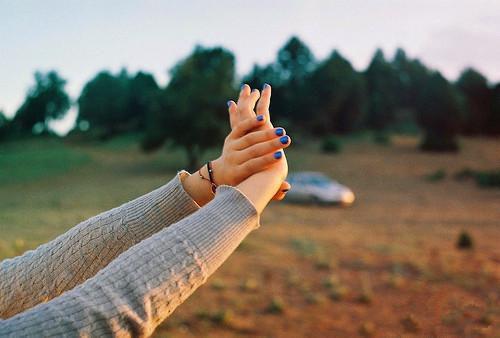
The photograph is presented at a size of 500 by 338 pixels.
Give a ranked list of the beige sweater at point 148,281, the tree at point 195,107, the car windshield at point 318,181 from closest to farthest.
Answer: the beige sweater at point 148,281 < the car windshield at point 318,181 < the tree at point 195,107

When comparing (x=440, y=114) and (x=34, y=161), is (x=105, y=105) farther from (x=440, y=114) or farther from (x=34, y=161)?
(x=440, y=114)

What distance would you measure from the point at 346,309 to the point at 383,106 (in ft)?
145

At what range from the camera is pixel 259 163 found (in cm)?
119

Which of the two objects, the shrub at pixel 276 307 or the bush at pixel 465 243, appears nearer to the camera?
the shrub at pixel 276 307

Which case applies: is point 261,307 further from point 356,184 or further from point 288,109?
point 288,109

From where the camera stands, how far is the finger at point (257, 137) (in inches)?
48.6

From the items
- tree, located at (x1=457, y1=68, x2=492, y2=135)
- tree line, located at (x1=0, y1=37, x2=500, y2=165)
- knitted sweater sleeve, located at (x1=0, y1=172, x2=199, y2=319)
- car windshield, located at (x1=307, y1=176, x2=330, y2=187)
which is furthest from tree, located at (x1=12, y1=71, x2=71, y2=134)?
knitted sweater sleeve, located at (x1=0, y1=172, x2=199, y2=319)

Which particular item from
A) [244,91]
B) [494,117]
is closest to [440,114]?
[494,117]

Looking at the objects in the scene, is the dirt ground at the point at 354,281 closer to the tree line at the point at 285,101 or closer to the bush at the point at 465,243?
the bush at the point at 465,243

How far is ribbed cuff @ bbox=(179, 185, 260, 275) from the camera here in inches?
38.5

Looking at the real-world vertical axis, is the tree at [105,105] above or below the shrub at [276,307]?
above

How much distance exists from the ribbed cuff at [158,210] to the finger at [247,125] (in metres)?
0.19

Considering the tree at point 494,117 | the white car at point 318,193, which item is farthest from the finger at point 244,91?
the tree at point 494,117

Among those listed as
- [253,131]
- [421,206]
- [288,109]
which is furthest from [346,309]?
[288,109]
